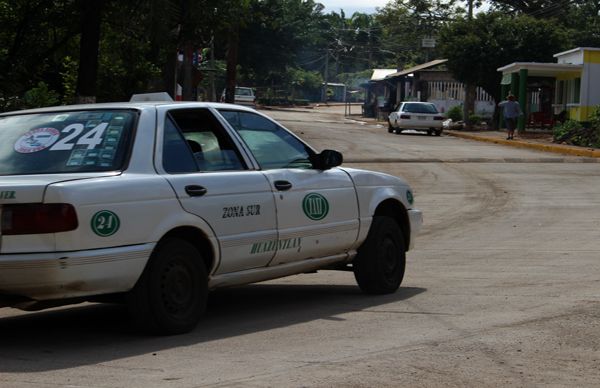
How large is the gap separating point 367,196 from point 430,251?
381 cm

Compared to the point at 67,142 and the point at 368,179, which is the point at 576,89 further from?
the point at 67,142

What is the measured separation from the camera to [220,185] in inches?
295

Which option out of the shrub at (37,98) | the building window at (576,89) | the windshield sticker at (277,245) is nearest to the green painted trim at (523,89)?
the building window at (576,89)

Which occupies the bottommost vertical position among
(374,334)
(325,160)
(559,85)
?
(374,334)

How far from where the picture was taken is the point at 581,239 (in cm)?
1328

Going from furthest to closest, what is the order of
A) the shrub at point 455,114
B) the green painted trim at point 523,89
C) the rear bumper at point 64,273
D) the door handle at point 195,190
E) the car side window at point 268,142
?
the shrub at point 455,114
the green painted trim at point 523,89
the car side window at point 268,142
the door handle at point 195,190
the rear bumper at point 64,273

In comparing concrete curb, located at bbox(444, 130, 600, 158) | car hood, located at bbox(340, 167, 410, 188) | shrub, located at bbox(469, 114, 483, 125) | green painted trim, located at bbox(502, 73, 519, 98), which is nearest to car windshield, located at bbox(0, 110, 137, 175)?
car hood, located at bbox(340, 167, 410, 188)

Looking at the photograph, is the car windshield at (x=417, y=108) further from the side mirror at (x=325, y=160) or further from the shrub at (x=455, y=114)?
the side mirror at (x=325, y=160)

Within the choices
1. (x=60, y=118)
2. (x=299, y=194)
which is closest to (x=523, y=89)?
(x=299, y=194)

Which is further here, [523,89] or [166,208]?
[523,89]

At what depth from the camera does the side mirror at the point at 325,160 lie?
855 cm

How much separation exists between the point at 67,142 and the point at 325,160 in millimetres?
2366

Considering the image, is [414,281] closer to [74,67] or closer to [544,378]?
[544,378]

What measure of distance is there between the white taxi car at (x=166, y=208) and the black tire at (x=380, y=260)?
18mm
